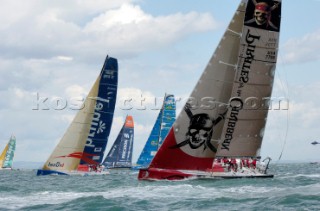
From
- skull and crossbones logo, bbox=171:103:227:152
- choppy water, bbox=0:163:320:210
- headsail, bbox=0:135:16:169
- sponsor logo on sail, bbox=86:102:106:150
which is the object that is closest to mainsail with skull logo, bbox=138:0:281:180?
skull and crossbones logo, bbox=171:103:227:152

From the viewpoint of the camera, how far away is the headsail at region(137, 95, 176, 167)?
56844 mm

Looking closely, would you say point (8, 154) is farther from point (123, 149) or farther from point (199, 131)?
point (199, 131)

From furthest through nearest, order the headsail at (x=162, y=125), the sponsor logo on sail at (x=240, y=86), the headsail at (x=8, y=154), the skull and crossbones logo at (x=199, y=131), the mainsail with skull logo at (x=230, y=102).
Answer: the headsail at (x=8, y=154)
the headsail at (x=162, y=125)
the skull and crossbones logo at (x=199, y=131)
the sponsor logo on sail at (x=240, y=86)
the mainsail with skull logo at (x=230, y=102)

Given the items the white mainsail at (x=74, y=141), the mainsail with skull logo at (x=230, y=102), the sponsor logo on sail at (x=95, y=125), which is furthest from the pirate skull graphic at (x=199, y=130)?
the sponsor logo on sail at (x=95, y=125)

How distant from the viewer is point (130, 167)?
7025 centimetres

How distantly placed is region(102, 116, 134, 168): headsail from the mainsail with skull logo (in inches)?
1474

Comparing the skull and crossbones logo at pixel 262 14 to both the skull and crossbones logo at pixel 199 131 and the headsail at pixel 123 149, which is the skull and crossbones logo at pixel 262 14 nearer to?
the skull and crossbones logo at pixel 199 131

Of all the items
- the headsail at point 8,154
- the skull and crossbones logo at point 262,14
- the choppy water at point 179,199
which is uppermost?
the skull and crossbones logo at point 262,14

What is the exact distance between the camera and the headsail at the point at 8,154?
92188 millimetres

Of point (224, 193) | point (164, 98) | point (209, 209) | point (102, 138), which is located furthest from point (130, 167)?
point (209, 209)

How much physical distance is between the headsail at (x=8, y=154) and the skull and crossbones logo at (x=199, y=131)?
63936mm

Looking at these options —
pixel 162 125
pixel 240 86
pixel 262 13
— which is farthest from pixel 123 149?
pixel 262 13

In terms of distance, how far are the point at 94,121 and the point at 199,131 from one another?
14.1m

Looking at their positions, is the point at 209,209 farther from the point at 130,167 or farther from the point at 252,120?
the point at 130,167
